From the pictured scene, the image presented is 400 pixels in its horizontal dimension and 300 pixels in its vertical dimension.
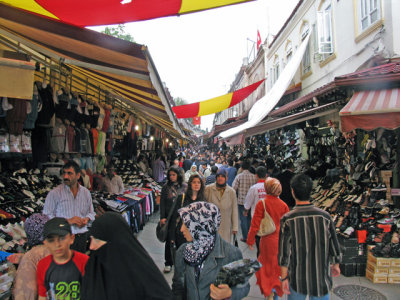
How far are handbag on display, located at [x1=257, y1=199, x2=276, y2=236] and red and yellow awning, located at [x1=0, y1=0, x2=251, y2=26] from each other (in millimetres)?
2578

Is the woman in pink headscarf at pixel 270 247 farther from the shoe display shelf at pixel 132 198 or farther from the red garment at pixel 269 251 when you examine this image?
the shoe display shelf at pixel 132 198

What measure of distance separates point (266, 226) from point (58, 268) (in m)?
2.59

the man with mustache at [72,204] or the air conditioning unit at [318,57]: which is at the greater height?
the air conditioning unit at [318,57]

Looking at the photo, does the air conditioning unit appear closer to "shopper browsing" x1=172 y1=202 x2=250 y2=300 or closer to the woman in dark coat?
the woman in dark coat

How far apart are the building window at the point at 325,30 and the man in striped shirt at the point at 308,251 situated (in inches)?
311

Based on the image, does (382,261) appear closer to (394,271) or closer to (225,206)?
(394,271)

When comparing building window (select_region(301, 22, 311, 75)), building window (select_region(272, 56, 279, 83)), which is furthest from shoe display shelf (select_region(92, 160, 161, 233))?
building window (select_region(272, 56, 279, 83))

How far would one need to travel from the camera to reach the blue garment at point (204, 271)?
230 cm

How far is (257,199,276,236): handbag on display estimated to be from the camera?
4.04m

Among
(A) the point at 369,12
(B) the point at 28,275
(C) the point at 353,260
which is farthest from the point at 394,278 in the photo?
(A) the point at 369,12

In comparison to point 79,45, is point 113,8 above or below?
above

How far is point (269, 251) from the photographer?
408cm

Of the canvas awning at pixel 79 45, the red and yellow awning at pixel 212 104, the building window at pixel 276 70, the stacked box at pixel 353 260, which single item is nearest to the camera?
the canvas awning at pixel 79 45

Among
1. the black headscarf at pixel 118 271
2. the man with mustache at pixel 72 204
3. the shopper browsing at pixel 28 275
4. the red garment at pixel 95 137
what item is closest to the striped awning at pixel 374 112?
the black headscarf at pixel 118 271
